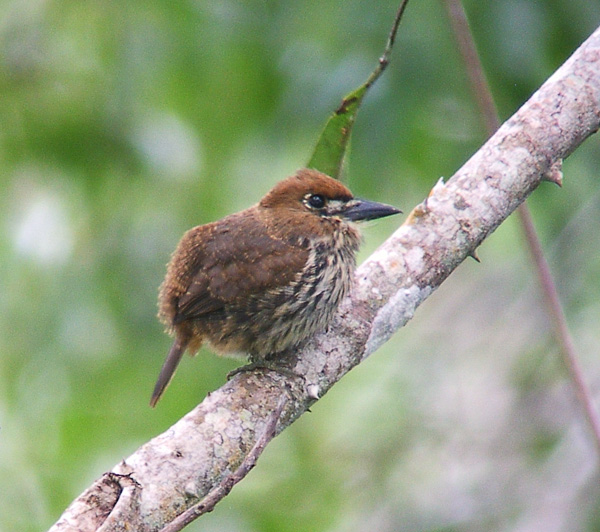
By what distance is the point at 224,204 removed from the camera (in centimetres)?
397

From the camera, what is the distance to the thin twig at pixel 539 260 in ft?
8.47

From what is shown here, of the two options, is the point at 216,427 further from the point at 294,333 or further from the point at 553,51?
the point at 553,51

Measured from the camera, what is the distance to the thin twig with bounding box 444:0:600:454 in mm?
2582

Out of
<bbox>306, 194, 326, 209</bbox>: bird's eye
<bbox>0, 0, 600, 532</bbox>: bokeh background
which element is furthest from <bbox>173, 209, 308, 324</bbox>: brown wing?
<bbox>0, 0, 600, 532</bbox>: bokeh background

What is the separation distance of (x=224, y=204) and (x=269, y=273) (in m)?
1.08

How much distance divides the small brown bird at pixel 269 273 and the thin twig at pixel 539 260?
0.44m

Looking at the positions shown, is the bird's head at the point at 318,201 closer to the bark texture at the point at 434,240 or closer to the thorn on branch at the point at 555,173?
the bark texture at the point at 434,240

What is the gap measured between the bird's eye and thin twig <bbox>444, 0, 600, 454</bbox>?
1.97ft

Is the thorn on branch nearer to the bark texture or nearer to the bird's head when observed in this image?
the bark texture

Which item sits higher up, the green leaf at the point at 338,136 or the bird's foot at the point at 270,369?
the green leaf at the point at 338,136

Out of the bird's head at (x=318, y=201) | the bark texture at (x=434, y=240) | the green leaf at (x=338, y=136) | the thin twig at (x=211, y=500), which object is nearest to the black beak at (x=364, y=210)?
the bird's head at (x=318, y=201)

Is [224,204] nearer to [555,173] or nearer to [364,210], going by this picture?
[364,210]

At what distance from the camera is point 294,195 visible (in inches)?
126

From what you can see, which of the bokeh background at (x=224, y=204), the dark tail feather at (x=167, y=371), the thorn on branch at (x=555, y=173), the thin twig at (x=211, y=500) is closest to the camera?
the thin twig at (x=211, y=500)
